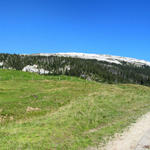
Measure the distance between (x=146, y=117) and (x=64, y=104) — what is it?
50.4 ft

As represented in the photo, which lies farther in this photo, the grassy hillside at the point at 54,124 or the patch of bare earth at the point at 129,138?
the grassy hillside at the point at 54,124

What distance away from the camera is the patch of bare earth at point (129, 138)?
14898 millimetres

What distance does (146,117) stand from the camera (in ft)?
82.2

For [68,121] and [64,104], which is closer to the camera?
[68,121]

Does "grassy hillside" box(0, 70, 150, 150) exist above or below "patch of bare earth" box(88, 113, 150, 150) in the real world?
below

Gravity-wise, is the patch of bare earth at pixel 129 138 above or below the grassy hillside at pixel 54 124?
above

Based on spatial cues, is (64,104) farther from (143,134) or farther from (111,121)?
(143,134)

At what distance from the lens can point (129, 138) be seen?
1689cm

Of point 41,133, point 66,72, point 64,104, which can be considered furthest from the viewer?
point 66,72

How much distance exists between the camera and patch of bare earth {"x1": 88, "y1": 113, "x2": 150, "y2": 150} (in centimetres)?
1490

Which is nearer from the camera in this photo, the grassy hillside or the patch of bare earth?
the patch of bare earth

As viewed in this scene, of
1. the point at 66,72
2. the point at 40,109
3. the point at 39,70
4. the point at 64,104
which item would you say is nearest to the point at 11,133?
the point at 40,109

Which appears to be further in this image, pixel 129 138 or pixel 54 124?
pixel 54 124

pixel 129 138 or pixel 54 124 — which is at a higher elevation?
pixel 129 138
